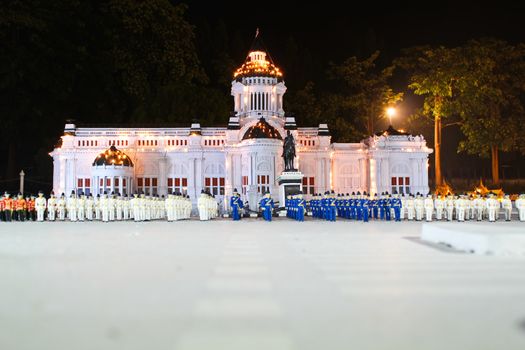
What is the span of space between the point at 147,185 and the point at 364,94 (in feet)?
87.6

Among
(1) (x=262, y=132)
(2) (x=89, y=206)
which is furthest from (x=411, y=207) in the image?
(2) (x=89, y=206)

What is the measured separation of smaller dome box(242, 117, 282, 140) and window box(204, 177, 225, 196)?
14.9ft

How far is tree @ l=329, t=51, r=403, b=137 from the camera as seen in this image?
194 ft

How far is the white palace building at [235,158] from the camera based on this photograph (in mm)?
44875

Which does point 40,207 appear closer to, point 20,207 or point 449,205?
point 20,207

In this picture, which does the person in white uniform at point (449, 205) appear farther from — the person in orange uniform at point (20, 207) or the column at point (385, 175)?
the person in orange uniform at point (20, 207)

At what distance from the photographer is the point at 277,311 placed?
658cm

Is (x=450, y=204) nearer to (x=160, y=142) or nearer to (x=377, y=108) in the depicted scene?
(x=160, y=142)

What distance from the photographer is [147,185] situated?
153 feet

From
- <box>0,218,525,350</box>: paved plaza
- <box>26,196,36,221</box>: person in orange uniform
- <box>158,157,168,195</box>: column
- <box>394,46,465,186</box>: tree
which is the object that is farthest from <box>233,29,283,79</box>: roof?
<box>0,218,525,350</box>: paved plaza

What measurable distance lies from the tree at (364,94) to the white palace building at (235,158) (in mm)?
12038

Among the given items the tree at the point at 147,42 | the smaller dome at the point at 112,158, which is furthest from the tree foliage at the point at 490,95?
the smaller dome at the point at 112,158

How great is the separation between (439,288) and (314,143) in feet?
130

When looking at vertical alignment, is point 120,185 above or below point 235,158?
below
